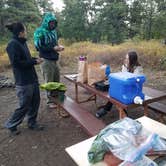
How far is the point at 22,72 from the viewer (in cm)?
309

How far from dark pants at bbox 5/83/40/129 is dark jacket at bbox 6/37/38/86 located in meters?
0.09

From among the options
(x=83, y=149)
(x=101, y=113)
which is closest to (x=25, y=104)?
(x=101, y=113)

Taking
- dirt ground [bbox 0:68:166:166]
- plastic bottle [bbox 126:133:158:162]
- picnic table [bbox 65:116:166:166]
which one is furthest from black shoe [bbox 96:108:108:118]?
plastic bottle [bbox 126:133:158:162]

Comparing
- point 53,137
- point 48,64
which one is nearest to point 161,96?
point 53,137

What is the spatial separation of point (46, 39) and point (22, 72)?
3.35ft

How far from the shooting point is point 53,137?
10.8 ft

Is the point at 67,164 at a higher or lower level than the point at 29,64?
lower

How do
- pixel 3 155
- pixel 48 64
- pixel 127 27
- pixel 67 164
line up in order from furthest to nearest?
pixel 127 27 → pixel 48 64 → pixel 3 155 → pixel 67 164

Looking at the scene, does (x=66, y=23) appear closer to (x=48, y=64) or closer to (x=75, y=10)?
(x=75, y=10)

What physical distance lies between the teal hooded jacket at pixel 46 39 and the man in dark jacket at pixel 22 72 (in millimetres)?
754

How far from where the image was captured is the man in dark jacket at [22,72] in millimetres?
2977

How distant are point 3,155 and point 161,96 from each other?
6.77 ft

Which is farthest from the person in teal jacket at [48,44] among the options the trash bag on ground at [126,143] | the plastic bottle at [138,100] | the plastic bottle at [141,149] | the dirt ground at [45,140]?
the plastic bottle at [141,149]

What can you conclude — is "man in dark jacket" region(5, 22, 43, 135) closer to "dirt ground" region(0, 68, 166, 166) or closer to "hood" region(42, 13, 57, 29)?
"dirt ground" region(0, 68, 166, 166)
